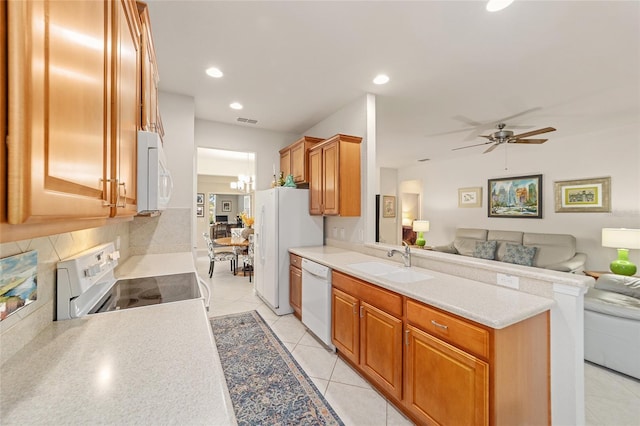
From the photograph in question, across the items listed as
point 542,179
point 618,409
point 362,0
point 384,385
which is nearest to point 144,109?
point 362,0

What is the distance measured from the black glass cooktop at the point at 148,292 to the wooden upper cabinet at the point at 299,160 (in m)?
2.15

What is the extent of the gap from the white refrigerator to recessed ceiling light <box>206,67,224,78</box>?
55.2 inches

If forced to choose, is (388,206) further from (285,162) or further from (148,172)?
(148,172)

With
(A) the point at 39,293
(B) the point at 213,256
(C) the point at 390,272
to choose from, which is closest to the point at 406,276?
(C) the point at 390,272

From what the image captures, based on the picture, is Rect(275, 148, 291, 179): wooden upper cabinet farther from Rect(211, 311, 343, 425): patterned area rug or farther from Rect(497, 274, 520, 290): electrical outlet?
Rect(497, 274, 520, 290): electrical outlet

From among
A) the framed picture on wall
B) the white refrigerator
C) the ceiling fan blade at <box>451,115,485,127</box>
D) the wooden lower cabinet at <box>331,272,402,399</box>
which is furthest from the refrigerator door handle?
the framed picture on wall

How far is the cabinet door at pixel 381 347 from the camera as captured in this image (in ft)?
5.80

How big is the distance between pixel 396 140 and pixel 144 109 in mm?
4507

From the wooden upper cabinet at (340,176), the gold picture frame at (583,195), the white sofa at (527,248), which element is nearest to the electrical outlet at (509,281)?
the wooden upper cabinet at (340,176)

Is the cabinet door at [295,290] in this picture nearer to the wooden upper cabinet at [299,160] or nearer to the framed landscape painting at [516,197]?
the wooden upper cabinet at [299,160]

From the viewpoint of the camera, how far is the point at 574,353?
1.45 m

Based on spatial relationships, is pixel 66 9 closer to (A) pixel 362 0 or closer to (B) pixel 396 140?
(A) pixel 362 0

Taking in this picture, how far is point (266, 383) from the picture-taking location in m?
2.09

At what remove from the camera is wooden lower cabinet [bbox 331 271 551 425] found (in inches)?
50.7
